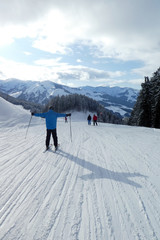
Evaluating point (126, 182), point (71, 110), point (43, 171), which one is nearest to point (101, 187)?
point (126, 182)

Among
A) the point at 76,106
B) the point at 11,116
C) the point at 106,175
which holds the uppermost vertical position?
the point at 76,106

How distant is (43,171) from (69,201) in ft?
5.96

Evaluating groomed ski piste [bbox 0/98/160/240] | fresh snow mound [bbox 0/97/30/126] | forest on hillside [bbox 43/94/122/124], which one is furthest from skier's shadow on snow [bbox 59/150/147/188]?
forest on hillside [bbox 43/94/122/124]

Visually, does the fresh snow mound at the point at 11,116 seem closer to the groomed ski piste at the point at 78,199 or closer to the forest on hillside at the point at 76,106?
the groomed ski piste at the point at 78,199

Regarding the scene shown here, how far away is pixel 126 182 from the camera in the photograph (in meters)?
4.25

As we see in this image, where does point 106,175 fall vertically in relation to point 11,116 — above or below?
below

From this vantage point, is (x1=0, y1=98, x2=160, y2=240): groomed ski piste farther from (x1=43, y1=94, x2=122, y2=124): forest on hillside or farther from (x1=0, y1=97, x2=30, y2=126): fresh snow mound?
(x1=43, y1=94, x2=122, y2=124): forest on hillside

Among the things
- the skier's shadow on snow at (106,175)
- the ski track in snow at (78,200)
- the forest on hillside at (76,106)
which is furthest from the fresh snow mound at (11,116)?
the forest on hillside at (76,106)

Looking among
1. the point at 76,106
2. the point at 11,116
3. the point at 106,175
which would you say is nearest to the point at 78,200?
the point at 106,175

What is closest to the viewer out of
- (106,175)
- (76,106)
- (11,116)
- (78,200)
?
(78,200)

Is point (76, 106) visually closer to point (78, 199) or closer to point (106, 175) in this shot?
point (106, 175)

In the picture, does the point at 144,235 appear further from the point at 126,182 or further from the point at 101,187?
the point at 126,182

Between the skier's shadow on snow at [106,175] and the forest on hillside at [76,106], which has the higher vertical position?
the forest on hillside at [76,106]

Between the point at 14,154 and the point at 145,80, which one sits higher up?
the point at 145,80
